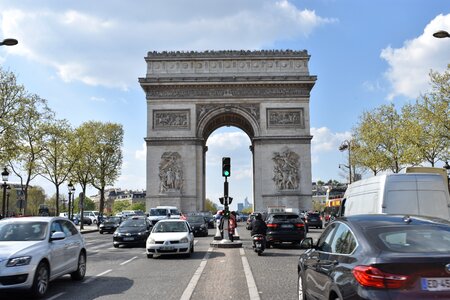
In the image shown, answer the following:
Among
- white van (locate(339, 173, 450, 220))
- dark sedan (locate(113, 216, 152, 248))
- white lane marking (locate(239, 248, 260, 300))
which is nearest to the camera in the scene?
white lane marking (locate(239, 248, 260, 300))

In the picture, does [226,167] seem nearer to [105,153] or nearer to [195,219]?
[195,219]

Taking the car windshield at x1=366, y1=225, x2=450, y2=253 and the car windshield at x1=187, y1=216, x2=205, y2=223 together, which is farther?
the car windshield at x1=187, y1=216, x2=205, y2=223

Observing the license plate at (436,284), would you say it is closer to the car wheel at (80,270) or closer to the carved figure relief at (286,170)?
the car wheel at (80,270)

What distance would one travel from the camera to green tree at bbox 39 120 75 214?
149 ft

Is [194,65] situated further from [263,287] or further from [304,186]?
[263,287]

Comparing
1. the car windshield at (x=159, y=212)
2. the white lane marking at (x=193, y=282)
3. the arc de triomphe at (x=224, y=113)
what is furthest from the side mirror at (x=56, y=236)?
the arc de triomphe at (x=224, y=113)

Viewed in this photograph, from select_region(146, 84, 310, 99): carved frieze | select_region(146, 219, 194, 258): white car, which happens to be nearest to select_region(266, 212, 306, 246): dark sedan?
select_region(146, 219, 194, 258): white car

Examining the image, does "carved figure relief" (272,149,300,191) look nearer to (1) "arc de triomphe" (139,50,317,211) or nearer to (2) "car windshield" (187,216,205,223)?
(1) "arc de triomphe" (139,50,317,211)

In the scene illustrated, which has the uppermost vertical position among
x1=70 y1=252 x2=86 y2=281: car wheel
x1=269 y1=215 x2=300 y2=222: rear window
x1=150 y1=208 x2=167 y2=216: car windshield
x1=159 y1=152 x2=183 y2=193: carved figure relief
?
x1=159 y1=152 x2=183 y2=193: carved figure relief

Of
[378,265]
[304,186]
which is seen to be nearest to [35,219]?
[378,265]

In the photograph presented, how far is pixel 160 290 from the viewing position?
33.1 ft

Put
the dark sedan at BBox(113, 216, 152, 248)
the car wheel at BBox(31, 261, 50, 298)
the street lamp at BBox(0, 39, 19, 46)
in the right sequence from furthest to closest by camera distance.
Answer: the dark sedan at BBox(113, 216, 152, 248) < the street lamp at BBox(0, 39, 19, 46) < the car wheel at BBox(31, 261, 50, 298)

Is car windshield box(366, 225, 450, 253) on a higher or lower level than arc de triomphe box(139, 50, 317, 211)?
lower

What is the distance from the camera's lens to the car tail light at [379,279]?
4.56 m
